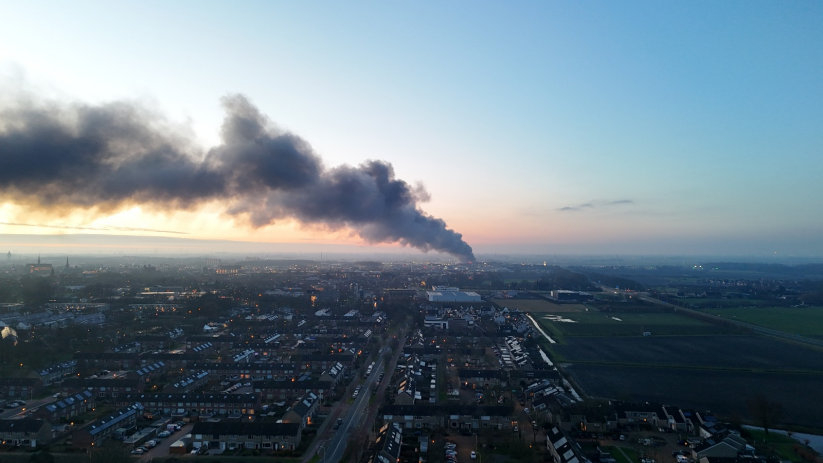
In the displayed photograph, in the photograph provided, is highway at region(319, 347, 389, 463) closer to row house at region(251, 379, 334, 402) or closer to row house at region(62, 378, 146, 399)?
row house at region(251, 379, 334, 402)

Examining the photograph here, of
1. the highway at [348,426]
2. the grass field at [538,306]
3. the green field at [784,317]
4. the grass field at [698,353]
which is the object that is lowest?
the grass field at [538,306]

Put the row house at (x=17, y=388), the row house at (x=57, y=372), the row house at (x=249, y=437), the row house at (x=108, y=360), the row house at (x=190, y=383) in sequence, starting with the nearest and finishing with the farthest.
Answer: the row house at (x=249, y=437), the row house at (x=17, y=388), the row house at (x=190, y=383), the row house at (x=57, y=372), the row house at (x=108, y=360)

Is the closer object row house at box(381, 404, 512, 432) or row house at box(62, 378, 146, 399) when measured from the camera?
row house at box(381, 404, 512, 432)

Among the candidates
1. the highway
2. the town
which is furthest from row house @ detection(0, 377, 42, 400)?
the highway

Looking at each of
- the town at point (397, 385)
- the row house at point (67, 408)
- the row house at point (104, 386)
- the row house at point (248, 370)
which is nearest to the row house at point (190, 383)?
the town at point (397, 385)

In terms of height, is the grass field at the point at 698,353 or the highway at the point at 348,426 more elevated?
the grass field at the point at 698,353

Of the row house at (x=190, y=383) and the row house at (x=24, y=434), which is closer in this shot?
the row house at (x=24, y=434)

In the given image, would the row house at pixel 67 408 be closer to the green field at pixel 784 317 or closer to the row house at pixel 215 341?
the row house at pixel 215 341

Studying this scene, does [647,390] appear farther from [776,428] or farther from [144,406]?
[144,406]
